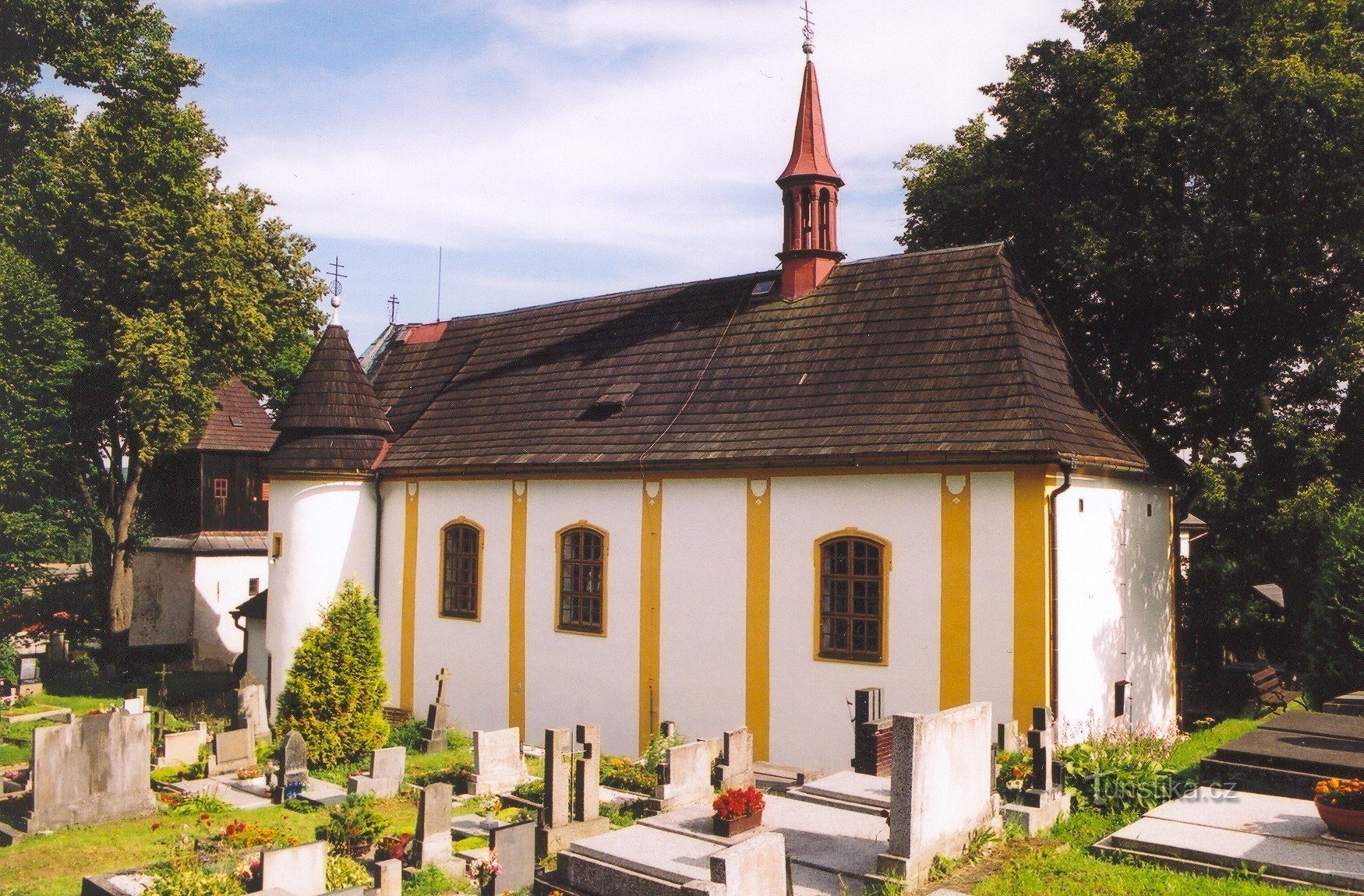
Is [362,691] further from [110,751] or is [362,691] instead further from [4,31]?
[4,31]

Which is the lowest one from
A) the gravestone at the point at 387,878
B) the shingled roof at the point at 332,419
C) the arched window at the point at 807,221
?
the gravestone at the point at 387,878

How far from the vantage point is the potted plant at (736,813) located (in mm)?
9039

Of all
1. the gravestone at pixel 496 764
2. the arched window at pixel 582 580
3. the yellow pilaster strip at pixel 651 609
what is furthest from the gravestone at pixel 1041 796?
the arched window at pixel 582 580

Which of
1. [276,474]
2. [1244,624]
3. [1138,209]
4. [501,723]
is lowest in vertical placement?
[501,723]

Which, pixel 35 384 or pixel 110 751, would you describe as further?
pixel 35 384

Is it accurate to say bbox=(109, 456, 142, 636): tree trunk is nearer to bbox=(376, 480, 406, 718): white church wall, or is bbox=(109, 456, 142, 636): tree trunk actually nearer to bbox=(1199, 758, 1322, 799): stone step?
bbox=(376, 480, 406, 718): white church wall

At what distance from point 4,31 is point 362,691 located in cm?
1775

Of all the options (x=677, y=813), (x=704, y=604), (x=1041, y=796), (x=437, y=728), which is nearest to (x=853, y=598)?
(x=704, y=604)

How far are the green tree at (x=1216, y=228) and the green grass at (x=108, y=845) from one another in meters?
12.4

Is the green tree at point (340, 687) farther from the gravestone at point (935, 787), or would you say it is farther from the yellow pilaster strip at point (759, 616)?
the gravestone at point (935, 787)

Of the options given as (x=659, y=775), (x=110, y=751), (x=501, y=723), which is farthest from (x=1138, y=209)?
(x=110, y=751)

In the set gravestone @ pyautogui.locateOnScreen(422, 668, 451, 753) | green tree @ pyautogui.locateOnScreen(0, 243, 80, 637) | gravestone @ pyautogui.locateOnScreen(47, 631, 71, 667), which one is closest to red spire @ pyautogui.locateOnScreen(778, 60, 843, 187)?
gravestone @ pyautogui.locateOnScreen(422, 668, 451, 753)

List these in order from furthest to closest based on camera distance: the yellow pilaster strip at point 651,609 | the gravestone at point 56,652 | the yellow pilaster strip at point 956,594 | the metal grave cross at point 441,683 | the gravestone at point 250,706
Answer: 1. the gravestone at point 56,652
2. the metal grave cross at point 441,683
3. the gravestone at point 250,706
4. the yellow pilaster strip at point 651,609
5. the yellow pilaster strip at point 956,594

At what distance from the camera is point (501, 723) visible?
58.1 ft
